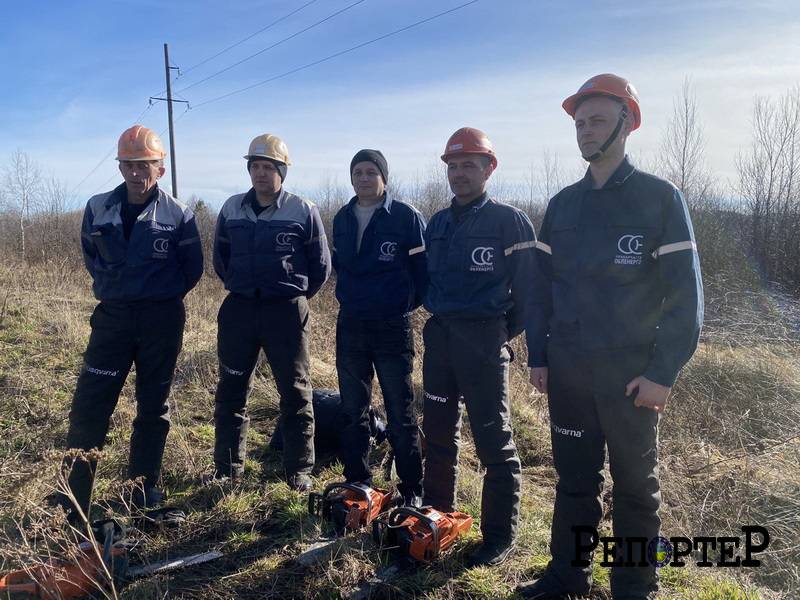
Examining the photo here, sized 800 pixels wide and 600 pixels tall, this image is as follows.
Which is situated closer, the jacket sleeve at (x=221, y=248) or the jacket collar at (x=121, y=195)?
the jacket collar at (x=121, y=195)


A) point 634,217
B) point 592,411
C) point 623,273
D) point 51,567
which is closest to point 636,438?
point 592,411

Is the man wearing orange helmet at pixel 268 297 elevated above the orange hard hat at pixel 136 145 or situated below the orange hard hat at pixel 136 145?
below

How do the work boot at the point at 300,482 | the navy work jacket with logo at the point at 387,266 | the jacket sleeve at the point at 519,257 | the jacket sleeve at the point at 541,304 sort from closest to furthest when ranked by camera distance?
the jacket sleeve at the point at 541,304, the jacket sleeve at the point at 519,257, the navy work jacket with logo at the point at 387,266, the work boot at the point at 300,482

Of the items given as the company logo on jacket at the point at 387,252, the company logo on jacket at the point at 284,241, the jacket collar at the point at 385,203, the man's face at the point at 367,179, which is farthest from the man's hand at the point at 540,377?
the company logo on jacket at the point at 284,241

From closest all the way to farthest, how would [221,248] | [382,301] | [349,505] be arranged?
1. [349,505]
2. [382,301]
3. [221,248]

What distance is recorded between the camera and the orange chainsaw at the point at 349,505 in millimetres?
3471

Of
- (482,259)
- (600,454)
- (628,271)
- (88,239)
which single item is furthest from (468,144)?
(88,239)

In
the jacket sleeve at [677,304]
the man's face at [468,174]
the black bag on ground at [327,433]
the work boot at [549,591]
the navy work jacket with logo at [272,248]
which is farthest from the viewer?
the black bag on ground at [327,433]

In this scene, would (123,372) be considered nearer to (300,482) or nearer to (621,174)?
(300,482)

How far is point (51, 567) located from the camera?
2.74 metres

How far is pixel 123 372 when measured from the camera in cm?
397

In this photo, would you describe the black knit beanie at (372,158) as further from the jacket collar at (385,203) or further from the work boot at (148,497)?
the work boot at (148,497)

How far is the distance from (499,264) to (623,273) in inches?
32.2

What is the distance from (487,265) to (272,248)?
1.60 metres
